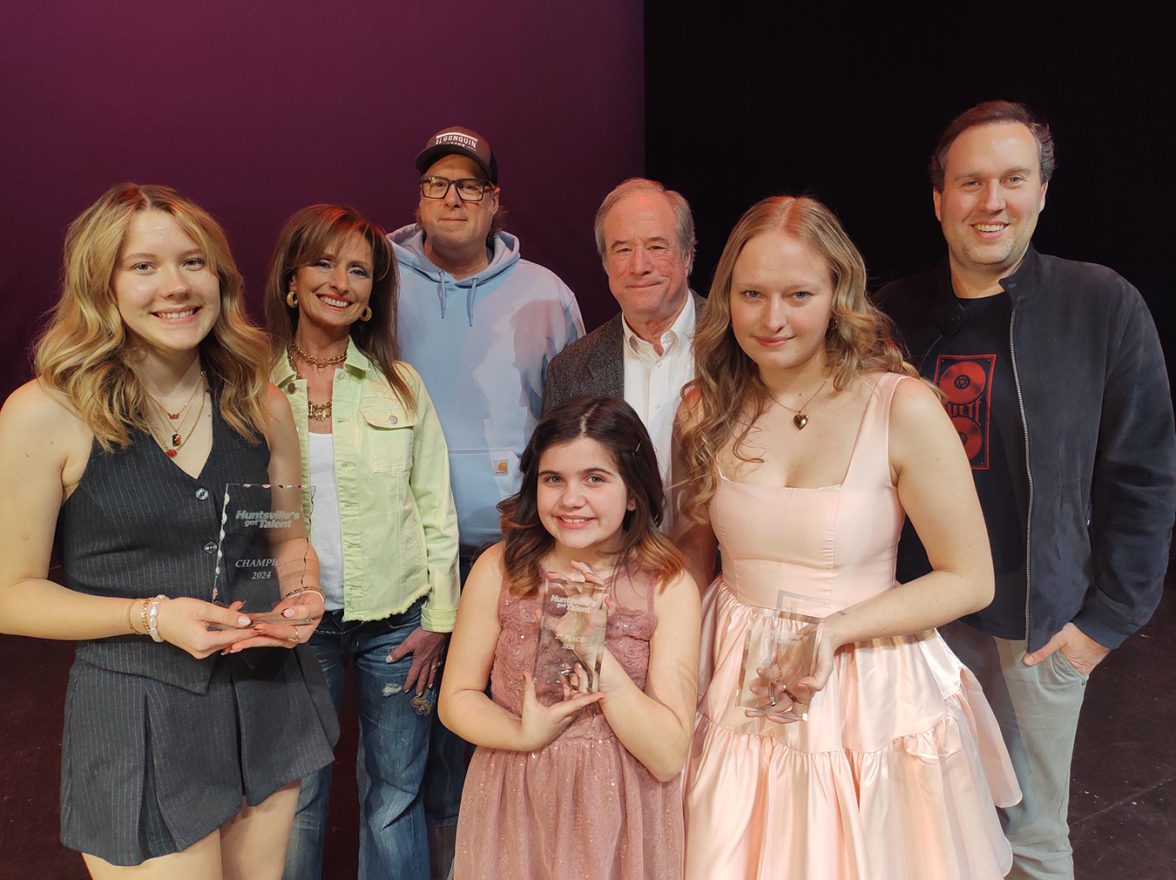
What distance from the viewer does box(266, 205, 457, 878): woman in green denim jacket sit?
1.98 meters

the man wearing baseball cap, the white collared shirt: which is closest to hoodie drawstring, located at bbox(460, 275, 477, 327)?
the man wearing baseball cap

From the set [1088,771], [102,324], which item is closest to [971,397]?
[102,324]

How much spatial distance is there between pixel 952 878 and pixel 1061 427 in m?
1.00

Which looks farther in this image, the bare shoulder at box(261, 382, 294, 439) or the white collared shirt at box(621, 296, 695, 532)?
the white collared shirt at box(621, 296, 695, 532)

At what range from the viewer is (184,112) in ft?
12.3

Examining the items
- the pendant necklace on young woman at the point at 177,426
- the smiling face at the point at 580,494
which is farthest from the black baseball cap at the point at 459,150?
the pendant necklace on young woman at the point at 177,426

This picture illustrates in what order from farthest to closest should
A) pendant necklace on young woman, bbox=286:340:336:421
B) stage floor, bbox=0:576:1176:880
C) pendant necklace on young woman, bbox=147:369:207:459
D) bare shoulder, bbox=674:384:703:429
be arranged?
1. stage floor, bbox=0:576:1176:880
2. pendant necklace on young woman, bbox=286:340:336:421
3. bare shoulder, bbox=674:384:703:429
4. pendant necklace on young woman, bbox=147:369:207:459

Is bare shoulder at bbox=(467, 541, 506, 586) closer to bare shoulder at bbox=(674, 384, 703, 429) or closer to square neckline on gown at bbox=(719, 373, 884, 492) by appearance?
bare shoulder at bbox=(674, 384, 703, 429)

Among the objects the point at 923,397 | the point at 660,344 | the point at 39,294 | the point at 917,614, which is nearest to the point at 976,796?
the point at 917,614

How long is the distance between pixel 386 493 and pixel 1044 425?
1.52m

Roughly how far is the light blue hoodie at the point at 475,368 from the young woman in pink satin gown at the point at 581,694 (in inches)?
21.9

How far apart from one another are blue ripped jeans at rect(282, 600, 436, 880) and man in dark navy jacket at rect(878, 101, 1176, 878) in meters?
1.41

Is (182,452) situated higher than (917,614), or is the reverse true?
(182,452)

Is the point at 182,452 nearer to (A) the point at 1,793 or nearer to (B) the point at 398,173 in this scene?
(A) the point at 1,793
